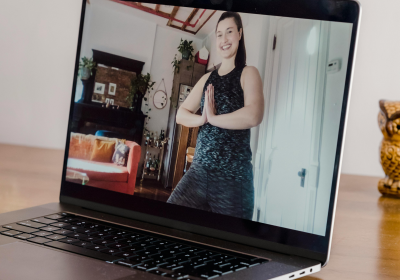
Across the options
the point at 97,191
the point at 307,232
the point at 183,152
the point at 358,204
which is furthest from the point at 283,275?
the point at 358,204

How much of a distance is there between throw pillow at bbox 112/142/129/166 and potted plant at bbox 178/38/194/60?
0.19 metres

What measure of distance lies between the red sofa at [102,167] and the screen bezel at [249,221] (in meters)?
0.02

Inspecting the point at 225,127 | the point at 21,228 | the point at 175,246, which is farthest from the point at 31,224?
the point at 225,127

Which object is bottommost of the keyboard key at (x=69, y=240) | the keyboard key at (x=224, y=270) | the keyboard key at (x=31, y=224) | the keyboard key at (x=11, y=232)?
the keyboard key at (x=11, y=232)

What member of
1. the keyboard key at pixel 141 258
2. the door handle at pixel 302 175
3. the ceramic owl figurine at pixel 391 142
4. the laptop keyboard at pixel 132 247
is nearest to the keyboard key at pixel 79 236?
the laptop keyboard at pixel 132 247

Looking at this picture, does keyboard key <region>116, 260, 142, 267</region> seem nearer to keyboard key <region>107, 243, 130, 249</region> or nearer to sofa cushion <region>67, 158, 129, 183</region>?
keyboard key <region>107, 243, 130, 249</region>

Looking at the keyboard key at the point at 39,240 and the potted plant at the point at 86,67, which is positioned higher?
the potted plant at the point at 86,67

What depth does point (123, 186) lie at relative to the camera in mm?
675

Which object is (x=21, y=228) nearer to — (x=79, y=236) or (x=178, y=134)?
(x=79, y=236)

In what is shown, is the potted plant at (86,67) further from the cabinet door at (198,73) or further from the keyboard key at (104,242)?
the keyboard key at (104,242)

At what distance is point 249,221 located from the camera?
0.58m

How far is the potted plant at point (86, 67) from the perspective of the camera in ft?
2.39

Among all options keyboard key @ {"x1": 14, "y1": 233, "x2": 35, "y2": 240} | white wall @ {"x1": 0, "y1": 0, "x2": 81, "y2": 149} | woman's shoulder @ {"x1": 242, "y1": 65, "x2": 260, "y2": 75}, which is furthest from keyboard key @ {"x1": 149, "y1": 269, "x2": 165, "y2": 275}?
white wall @ {"x1": 0, "y1": 0, "x2": 81, "y2": 149}

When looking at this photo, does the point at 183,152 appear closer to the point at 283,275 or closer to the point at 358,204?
the point at 283,275
